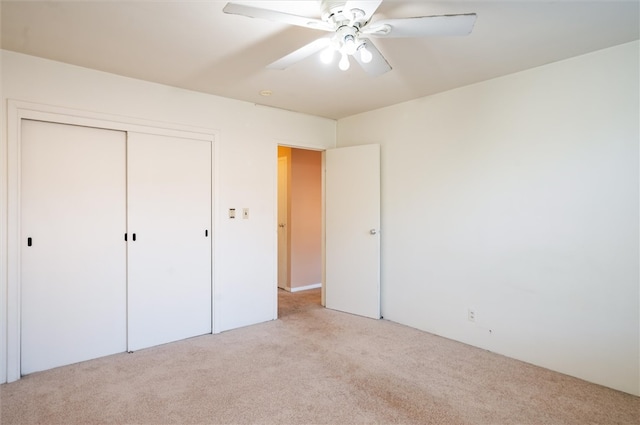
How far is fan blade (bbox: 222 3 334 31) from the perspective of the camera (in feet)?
5.18

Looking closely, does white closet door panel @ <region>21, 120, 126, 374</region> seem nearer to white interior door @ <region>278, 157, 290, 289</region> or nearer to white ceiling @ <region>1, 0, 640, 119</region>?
white ceiling @ <region>1, 0, 640, 119</region>

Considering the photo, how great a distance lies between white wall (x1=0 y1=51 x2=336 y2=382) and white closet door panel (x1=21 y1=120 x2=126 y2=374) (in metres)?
0.28

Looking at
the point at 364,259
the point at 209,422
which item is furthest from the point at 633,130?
the point at 209,422

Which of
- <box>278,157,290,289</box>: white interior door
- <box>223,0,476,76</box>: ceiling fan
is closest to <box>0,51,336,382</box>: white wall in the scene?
<box>278,157,290,289</box>: white interior door

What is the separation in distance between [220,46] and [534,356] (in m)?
3.28

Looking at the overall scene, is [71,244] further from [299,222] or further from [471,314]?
[471,314]

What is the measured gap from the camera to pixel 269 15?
1.65 metres

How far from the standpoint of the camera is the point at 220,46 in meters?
2.39

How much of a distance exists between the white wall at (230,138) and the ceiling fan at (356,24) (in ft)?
5.72

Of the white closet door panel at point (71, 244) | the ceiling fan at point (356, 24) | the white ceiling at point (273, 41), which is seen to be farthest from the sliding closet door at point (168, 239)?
the ceiling fan at point (356, 24)

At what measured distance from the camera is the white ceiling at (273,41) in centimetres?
195

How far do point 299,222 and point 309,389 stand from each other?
10.1 ft

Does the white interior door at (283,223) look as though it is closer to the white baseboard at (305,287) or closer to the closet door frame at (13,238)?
the white baseboard at (305,287)

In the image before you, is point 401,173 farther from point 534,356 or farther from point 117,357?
point 117,357
